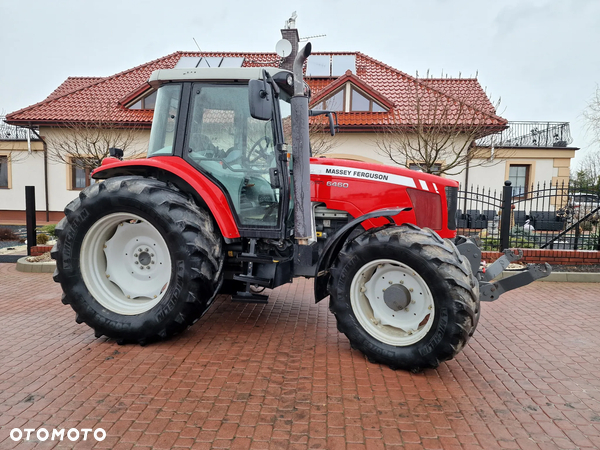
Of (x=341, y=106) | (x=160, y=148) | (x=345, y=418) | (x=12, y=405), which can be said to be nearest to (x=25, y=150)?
(x=341, y=106)

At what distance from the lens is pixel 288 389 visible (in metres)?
3.09

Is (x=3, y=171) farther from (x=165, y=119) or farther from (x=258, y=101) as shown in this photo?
(x=258, y=101)

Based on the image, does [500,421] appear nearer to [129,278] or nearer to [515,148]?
[129,278]

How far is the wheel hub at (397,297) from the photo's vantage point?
350cm

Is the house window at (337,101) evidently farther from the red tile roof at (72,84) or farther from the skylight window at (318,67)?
the red tile roof at (72,84)

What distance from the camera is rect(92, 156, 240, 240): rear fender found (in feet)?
12.7

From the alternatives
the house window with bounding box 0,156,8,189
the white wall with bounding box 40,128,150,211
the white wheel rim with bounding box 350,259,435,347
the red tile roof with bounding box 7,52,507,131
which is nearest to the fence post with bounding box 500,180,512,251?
the red tile roof with bounding box 7,52,507,131

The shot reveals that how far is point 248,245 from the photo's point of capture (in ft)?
13.8

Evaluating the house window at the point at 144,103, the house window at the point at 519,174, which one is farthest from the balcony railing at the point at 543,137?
the house window at the point at 144,103

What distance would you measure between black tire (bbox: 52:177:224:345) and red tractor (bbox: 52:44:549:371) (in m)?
0.01

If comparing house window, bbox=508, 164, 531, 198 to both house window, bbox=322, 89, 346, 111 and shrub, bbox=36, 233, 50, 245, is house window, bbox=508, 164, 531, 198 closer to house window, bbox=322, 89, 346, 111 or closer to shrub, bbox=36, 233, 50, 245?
house window, bbox=322, 89, 346, 111

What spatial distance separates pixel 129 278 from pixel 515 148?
16180 millimetres

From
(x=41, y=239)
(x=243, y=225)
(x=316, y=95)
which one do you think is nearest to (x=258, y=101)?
(x=243, y=225)

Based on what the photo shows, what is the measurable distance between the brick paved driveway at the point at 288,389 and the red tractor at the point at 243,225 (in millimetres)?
363
